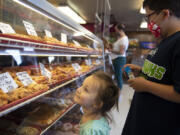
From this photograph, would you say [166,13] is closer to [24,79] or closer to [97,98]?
[97,98]

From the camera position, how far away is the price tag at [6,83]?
0.98 meters

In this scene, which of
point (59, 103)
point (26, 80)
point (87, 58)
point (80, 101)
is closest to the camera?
point (80, 101)

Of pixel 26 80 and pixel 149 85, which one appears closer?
pixel 149 85

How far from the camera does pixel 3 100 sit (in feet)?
2.90

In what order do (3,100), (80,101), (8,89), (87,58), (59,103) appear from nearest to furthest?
(3,100)
(8,89)
(80,101)
(59,103)
(87,58)

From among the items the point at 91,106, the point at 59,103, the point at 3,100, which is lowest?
the point at 59,103

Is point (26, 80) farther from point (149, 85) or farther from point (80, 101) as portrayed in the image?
point (149, 85)

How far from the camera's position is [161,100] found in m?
1.02

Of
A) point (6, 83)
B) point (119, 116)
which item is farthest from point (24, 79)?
point (119, 116)

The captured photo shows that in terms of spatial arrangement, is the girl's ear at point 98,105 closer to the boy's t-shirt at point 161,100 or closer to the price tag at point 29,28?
the boy's t-shirt at point 161,100

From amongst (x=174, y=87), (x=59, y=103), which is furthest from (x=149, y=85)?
(x=59, y=103)

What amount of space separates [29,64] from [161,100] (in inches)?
55.9

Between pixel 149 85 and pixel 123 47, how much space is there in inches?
109

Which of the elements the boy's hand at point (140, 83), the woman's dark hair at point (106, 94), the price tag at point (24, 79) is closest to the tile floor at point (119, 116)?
the woman's dark hair at point (106, 94)
